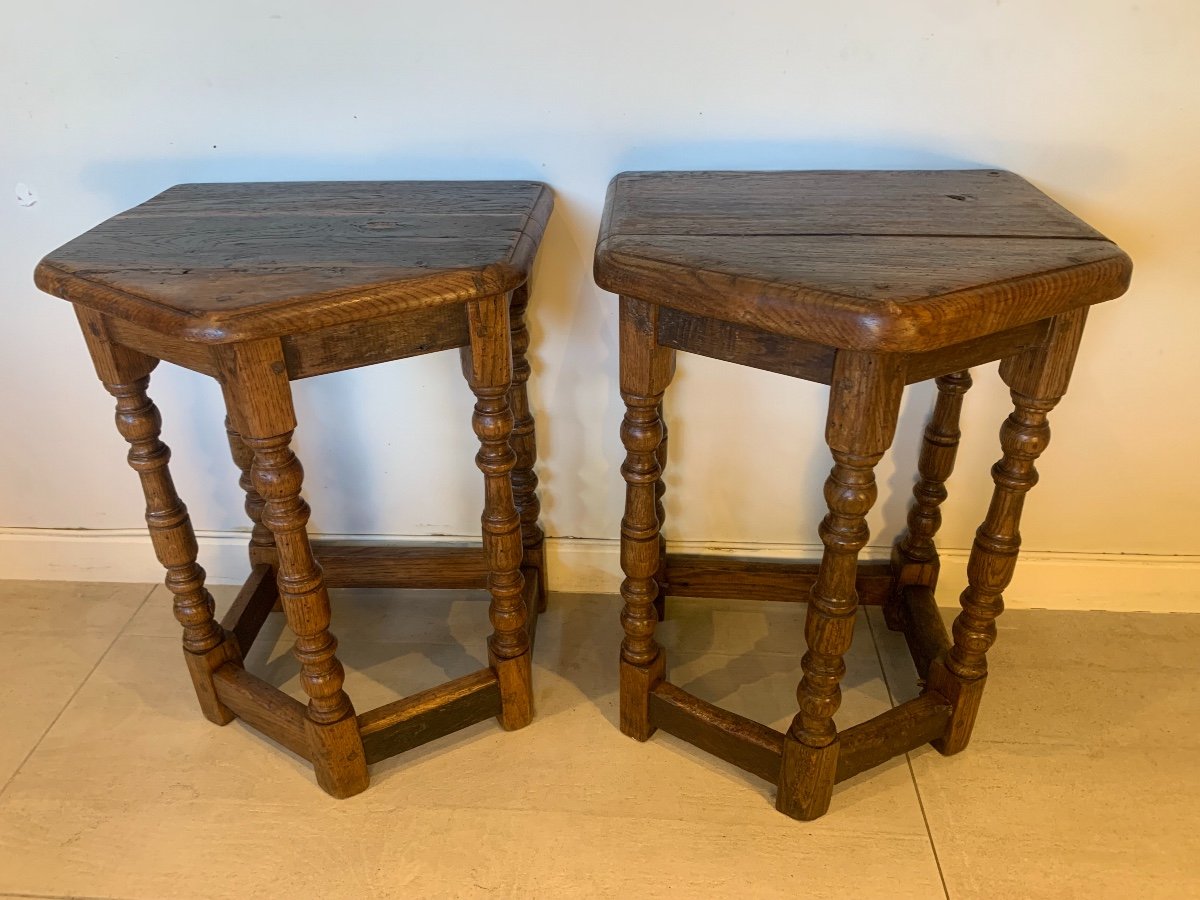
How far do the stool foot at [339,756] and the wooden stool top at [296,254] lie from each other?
24.7 inches

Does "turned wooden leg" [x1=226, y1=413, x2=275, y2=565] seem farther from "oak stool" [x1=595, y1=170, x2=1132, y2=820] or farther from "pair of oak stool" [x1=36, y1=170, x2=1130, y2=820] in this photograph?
"oak stool" [x1=595, y1=170, x2=1132, y2=820]

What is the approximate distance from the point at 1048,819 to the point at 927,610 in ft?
1.27

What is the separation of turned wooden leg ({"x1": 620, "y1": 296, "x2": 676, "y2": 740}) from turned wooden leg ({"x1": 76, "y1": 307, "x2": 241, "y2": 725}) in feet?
2.18

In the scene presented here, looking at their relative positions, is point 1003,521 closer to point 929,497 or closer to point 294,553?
point 929,497

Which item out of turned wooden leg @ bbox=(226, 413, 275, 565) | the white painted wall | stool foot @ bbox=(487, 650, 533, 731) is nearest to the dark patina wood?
the white painted wall

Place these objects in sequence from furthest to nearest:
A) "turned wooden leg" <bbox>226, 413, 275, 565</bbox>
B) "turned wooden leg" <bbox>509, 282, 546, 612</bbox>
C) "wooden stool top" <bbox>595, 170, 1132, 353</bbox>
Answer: "turned wooden leg" <bbox>226, 413, 275, 565</bbox>
"turned wooden leg" <bbox>509, 282, 546, 612</bbox>
"wooden stool top" <bbox>595, 170, 1132, 353</bbox>

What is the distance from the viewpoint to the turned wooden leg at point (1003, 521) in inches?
44.7

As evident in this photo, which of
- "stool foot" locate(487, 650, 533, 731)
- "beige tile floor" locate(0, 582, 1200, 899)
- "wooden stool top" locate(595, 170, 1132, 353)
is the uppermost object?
"wooden stool top" locate(595, 170, 1132, 353)

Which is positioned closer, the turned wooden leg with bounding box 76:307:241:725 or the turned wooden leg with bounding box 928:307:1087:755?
the turned wooden leg with bounding box 928:307:1087:755

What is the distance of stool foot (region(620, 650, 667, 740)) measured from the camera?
1443 mm

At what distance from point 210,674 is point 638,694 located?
70 cm

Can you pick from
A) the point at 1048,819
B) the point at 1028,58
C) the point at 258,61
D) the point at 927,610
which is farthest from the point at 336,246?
the point at 1048,819

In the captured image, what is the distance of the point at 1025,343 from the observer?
1.12m

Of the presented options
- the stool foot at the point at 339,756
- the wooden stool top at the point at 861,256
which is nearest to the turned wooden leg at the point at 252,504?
the stool foot at the point at 339,756
